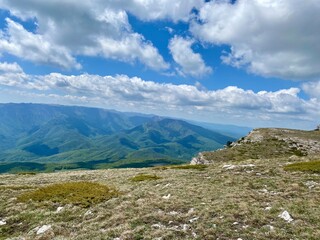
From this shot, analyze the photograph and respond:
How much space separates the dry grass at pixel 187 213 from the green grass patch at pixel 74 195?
A: 1.81 feet

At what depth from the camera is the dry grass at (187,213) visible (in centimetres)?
1538

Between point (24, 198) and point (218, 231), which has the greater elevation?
point (218, 231)

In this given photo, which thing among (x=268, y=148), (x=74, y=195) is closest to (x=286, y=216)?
(x=74, y=195)

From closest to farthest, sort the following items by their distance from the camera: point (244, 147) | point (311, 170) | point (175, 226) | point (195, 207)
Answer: point (175, 226) → point (195, 207) → point (311, 170) → point (244, 147)

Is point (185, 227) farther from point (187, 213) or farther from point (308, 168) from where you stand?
point (308, 168)

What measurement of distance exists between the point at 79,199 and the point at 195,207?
9894mm

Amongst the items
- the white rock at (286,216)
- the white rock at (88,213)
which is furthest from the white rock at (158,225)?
the white rock at (286,216)

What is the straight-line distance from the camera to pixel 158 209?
19.9 metres

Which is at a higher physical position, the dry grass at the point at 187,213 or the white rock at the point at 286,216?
the white rock at the point at 286,216

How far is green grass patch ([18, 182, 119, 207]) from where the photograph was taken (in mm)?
23859

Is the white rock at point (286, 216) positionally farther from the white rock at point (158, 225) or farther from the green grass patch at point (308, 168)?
the green grass patch at point (308, 168)

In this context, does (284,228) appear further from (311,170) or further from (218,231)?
(311,170)

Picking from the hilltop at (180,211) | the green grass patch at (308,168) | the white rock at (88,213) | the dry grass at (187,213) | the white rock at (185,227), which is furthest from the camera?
the green grass patch at (308,168)

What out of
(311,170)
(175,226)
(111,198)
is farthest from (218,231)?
(311,170)
